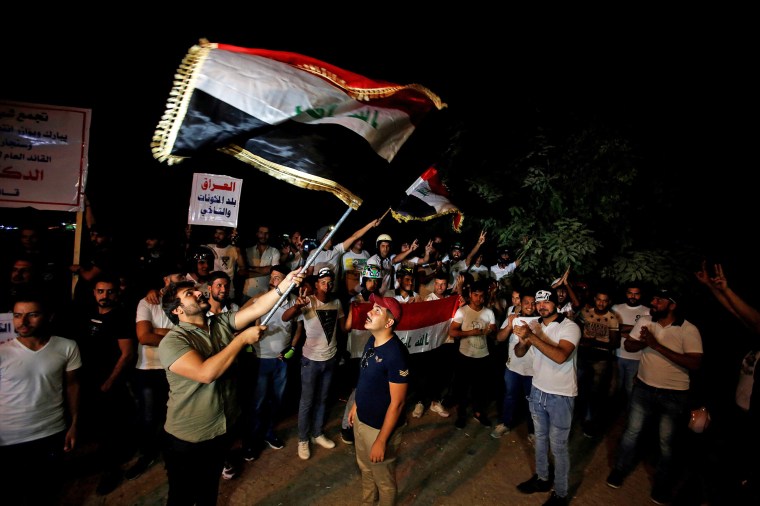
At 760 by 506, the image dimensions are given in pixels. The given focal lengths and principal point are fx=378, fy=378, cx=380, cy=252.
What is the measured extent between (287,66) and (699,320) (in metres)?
9.64

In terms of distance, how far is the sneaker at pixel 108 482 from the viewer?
173 inches

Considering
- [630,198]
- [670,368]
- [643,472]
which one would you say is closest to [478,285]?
[670,368]

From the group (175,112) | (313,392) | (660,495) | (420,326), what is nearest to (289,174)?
(175,112)

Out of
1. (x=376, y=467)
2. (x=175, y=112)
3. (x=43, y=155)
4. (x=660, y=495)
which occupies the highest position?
(x=175, y=112)

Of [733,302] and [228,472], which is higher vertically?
[733,302]

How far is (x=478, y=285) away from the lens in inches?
263

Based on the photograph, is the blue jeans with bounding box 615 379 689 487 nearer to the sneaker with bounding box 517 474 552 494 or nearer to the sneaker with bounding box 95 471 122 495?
the sneaker with bounding box 517 474 552 494

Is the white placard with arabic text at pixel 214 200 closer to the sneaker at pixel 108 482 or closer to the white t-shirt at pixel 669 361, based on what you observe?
the sneaker at pixel 108 482

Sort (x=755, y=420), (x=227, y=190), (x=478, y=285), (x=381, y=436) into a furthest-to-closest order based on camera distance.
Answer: (x=227, y=190) → (x=478, y=285) → (x=755, y=420) → (x=381, y=436)

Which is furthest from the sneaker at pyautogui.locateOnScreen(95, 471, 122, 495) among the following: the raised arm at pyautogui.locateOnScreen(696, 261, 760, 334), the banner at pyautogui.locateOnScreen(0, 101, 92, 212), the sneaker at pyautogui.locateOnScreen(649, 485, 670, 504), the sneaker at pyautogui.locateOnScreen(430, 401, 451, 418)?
the raised arm at pyautogui.locateOnScreen(696, 261, 760, 334)

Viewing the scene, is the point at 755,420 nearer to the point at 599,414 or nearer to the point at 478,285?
the point at 599,414

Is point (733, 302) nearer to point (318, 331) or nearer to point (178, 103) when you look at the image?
point (318, 331)

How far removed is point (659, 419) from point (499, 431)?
7.42ft

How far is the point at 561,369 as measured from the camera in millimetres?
4559
